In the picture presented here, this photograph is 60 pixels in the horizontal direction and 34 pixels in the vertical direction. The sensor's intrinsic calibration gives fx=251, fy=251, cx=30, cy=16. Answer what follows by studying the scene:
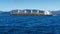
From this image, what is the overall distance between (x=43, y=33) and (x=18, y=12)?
87.6m

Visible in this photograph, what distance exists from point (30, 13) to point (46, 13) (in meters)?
7.98

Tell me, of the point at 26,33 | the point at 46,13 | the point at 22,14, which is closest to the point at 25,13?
the point at 22,14

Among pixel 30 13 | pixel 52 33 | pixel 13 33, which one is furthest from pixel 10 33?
pixel 30 13

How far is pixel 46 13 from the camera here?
402 ft

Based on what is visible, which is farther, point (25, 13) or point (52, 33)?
point (25, 13)

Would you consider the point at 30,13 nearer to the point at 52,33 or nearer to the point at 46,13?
the point at 46,13

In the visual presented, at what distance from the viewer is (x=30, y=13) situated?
397ft

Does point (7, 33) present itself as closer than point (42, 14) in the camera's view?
Yes

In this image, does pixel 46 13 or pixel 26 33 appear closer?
pixel 26 33

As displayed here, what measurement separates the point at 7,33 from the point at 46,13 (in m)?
86.9

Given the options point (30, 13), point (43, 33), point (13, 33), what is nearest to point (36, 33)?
point (43, 33)

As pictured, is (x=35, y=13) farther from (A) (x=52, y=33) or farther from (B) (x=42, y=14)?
(A) (x=52, y=33)

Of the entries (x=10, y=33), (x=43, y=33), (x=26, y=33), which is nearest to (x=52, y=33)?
(x=43, y=33)

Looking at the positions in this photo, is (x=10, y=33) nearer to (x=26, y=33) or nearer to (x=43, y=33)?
(x=26, y=33)
